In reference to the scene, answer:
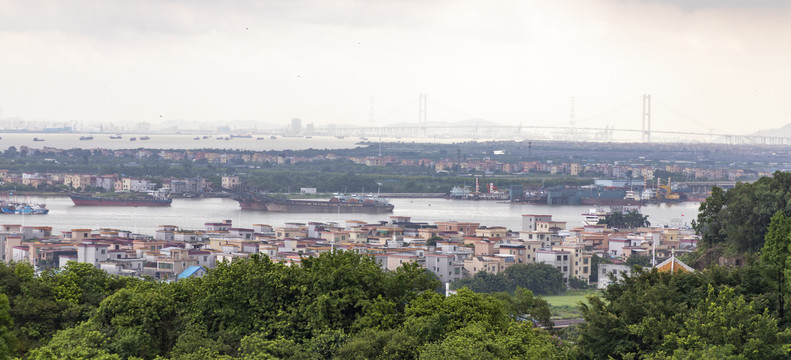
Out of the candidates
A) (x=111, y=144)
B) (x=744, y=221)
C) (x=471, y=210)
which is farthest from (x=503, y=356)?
(x=111, y=144)

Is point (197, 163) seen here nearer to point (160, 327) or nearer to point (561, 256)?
point (561, 256)

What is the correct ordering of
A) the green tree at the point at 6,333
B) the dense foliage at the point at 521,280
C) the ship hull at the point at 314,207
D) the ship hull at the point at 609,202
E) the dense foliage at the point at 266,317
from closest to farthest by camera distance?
the green tree at the point at 6,333
the dense foliage at the point at 266,317
the dense foliage at the point at 521,280
the ship hull at the point at 314,207
the ship hull at the point at 609,202

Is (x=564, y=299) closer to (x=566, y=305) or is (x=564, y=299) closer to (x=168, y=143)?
(x=566, y=305)

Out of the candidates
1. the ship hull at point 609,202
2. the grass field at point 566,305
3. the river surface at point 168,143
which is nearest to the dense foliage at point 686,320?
the grass field at point 566,305

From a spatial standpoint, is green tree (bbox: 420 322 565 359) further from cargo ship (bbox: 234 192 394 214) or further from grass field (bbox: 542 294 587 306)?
cargo ship (bbox: 234 192 394 214)

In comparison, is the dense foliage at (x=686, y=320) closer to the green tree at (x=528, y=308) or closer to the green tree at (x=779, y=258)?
the green tree at (x=779, y=258)
